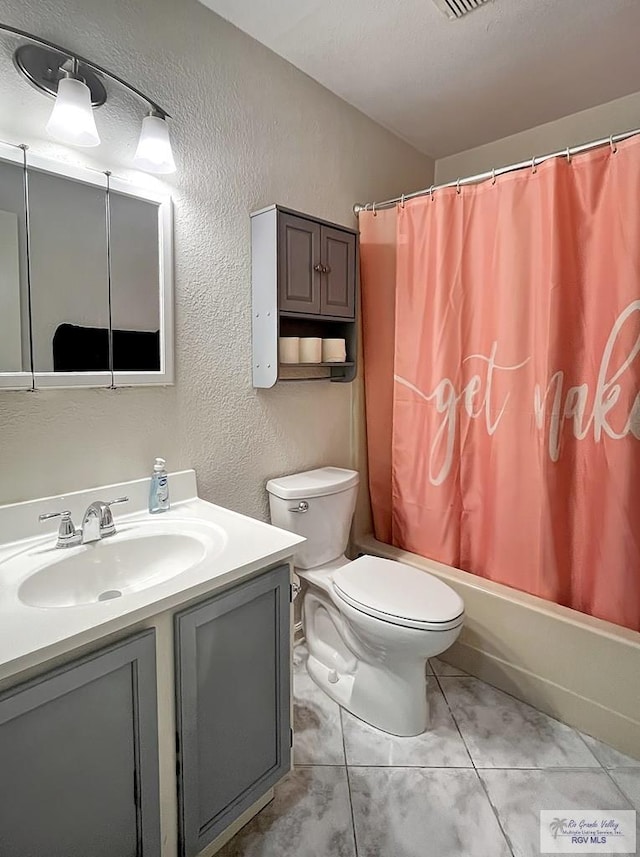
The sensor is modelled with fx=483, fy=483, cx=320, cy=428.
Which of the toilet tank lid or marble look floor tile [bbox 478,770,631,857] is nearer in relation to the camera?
marble look floor tile [bbox 478,770,631,857]

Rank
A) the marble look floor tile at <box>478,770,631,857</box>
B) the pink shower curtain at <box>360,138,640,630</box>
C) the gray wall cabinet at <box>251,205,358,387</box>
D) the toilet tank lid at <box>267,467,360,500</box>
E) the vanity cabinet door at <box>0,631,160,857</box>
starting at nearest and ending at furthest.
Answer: the vanity cabinet door at <box>0,631,160,857</box>, the marble look floor tile at <box>478,770,631,857</box>, the pink shower curtain at <box>360,138,640,630</box>, the gray wall cabinet at <box>251,205,358,387</box>, the toilet tank lid at <box>267,467,360,500</box>

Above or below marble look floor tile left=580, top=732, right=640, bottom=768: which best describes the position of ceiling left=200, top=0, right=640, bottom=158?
above

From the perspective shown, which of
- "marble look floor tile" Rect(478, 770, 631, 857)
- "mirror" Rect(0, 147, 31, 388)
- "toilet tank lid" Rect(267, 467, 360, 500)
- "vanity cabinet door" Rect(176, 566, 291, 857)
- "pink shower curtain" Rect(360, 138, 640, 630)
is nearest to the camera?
"vanity cabinet door" Rect(176, 566, 291, 857)

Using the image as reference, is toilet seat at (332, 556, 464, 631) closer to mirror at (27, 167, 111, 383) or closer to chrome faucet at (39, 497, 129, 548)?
chrome faucet at (39, 497, 129, 548)

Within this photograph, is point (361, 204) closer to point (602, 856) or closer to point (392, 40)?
point (392, 40)

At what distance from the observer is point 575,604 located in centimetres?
178

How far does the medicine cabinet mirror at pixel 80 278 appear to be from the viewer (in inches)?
47.6

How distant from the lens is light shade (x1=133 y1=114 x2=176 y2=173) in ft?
4.46

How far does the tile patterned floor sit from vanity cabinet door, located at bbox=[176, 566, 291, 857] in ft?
0.57

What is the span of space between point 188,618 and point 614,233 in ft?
5.63

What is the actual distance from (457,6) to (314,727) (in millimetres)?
2427

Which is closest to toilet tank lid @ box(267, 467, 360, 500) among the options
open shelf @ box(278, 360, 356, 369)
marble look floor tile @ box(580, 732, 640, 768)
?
open shelf @ box(278, 360, 356, 369)

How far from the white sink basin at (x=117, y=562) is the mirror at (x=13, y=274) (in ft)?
1.51

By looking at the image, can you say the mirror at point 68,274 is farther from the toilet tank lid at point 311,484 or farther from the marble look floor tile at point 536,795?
the marble look floor tile at point 536,795
